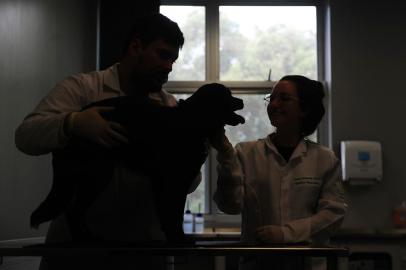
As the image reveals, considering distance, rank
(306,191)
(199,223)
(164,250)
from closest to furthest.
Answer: (164,250)
(306,191)
(199,223)

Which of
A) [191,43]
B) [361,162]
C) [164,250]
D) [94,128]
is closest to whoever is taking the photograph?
[164,250]

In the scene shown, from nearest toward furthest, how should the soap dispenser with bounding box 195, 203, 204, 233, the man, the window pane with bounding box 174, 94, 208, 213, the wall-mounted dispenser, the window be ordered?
1. the man
2. the wall-mounted dispenser
3. the soap dispenser with bounding box 195, 203, 204, 233
4. the window pane with bounding box 174, 94, 208, 213
5. the window

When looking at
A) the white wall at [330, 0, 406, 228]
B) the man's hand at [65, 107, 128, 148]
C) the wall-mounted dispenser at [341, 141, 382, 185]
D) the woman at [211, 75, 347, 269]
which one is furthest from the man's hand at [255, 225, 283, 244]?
the white wall at [330, 0, 406, 228]

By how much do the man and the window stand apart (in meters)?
2.90

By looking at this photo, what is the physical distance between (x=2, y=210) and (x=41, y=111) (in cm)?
100

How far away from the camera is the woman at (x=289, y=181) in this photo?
4.75 ft

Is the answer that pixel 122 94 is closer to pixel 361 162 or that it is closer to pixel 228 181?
pixel 228 181

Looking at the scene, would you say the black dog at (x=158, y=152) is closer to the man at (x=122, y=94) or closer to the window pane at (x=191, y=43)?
the man at (x=122, y=94)

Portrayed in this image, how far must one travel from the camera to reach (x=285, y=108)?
1.62 metres

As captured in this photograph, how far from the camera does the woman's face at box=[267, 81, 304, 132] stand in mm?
1620

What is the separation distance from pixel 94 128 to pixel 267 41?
348 centimetres

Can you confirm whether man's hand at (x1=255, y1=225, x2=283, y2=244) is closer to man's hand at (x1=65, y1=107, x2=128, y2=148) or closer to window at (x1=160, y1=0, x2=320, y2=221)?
man's hand at (x1=65, y1=107, x2=128, y2=148)

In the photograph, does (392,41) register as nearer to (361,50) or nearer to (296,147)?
(361,50)

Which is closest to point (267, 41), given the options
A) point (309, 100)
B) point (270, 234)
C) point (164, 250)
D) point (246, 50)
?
point (246, 50)
